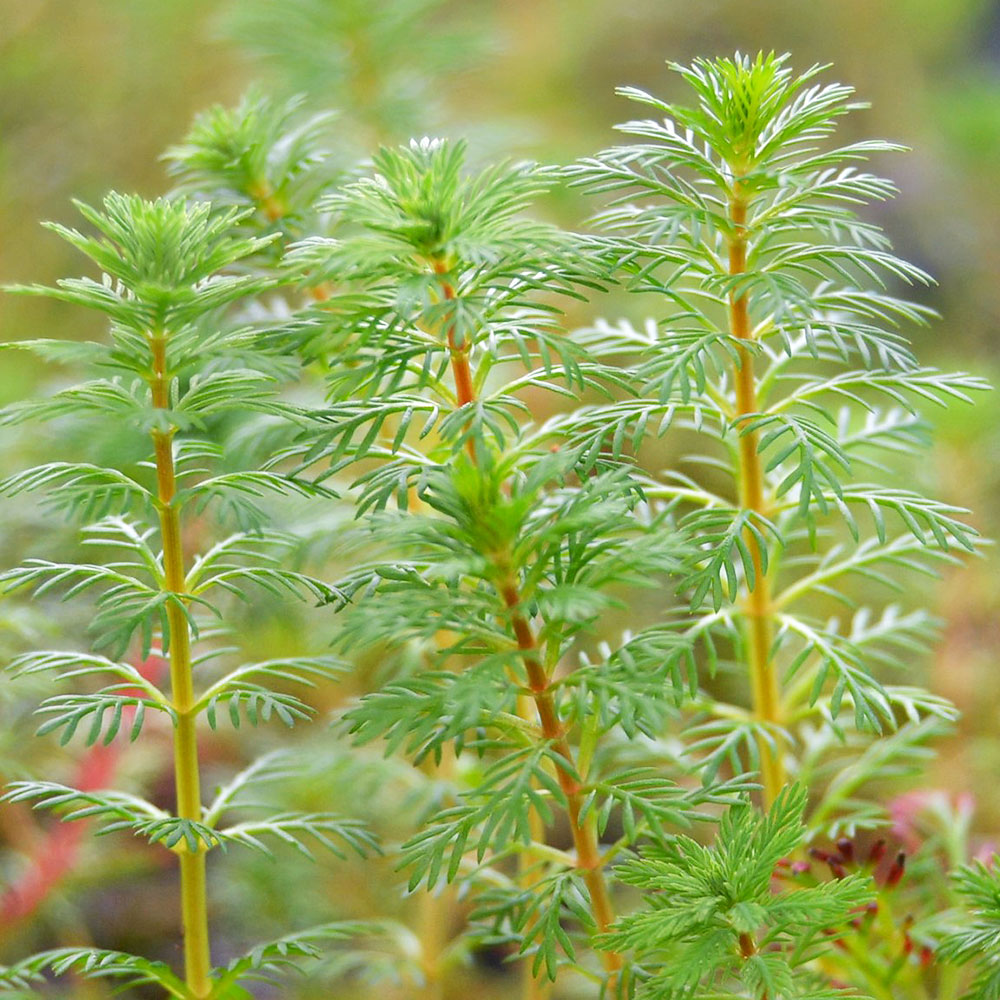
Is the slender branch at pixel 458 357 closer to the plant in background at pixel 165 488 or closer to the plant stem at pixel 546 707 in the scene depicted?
the plant stem at pixel 546 707

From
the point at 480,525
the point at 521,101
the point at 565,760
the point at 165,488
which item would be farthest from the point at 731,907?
the point at 521,101

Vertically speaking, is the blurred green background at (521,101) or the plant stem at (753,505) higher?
the blurred green background at (521,101)

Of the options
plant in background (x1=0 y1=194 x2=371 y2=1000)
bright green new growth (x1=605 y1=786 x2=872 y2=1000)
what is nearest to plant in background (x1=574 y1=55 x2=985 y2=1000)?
bright green new growth (x1=605 y1=786 x2=872 y2=1000)

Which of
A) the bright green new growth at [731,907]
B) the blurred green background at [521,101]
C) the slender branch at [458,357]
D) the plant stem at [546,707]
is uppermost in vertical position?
the blurred green background at [521,101]

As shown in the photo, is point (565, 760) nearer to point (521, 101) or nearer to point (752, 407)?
point (752, 407)

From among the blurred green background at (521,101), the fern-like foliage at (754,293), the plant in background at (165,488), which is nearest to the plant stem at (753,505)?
the fern-like foliage at (754,293)

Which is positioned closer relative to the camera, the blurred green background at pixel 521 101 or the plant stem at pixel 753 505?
the plant stem at pixel 753 505

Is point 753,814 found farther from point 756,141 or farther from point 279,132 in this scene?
point 279,132
